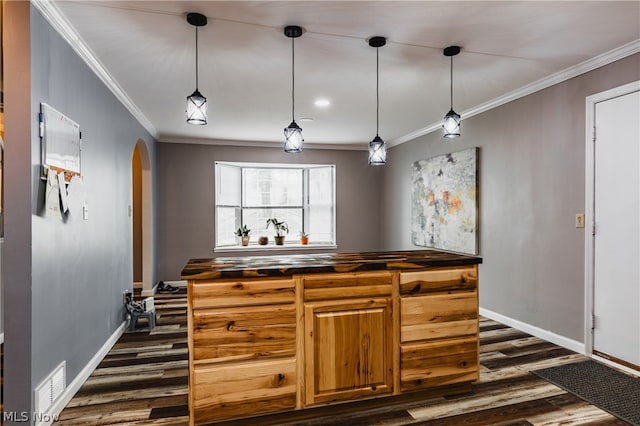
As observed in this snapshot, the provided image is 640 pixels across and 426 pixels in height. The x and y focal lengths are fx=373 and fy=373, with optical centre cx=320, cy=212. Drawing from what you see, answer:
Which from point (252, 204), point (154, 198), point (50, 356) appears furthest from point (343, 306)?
point (252, 204)

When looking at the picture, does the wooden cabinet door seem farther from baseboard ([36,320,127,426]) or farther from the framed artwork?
the framed artwork

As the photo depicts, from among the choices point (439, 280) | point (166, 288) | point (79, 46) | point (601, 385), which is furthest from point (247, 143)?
point (601, 385)

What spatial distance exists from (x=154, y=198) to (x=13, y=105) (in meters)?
3.69

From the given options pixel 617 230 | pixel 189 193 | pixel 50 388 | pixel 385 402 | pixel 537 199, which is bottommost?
pixel 385 402

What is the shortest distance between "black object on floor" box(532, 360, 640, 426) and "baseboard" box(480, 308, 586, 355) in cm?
22

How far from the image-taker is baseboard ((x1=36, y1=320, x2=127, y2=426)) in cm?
212

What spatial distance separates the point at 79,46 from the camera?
8.32ft

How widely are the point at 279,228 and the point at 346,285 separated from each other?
446cm

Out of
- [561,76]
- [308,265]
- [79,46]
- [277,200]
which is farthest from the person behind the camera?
[277,200]

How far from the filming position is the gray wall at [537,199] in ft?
10.4

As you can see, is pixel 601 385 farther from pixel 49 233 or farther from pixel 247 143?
pixel 247 143

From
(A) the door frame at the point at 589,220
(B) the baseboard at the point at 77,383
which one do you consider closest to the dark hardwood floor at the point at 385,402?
(B) the baseboard at the point at 77,383

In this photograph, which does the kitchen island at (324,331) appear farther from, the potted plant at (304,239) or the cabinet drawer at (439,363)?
the potted plant at (304,239)

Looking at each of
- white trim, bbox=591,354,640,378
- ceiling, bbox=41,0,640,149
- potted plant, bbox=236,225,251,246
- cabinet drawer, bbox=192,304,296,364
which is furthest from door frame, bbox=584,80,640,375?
potted plant, bbox=236,225,251,246
